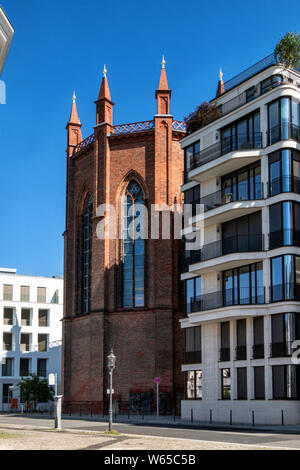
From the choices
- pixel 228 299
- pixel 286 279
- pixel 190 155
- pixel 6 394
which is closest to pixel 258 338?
pixel 228 299

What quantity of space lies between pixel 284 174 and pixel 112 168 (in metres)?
19.2

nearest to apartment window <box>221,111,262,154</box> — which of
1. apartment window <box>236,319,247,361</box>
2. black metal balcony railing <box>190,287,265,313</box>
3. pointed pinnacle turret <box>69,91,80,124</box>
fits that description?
black metal balcony railing <box>190,287,265,313</box>

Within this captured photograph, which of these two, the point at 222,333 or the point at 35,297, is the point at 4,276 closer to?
the point at 35,297

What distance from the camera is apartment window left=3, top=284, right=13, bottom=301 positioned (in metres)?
75.4

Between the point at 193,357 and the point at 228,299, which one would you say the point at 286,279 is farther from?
the point at 193,357

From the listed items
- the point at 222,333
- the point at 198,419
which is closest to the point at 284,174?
the point at 222,333

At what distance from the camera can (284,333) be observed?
115 ft

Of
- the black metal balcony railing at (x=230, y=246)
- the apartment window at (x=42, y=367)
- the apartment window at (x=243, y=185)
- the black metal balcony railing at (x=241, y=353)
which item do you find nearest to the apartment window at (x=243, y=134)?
the apartment window at (x=243, y=185)

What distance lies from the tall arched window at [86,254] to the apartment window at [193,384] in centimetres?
1389

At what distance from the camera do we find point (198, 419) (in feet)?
131

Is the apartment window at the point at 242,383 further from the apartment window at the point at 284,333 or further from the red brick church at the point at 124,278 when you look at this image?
the red brick church at the point at 124,278

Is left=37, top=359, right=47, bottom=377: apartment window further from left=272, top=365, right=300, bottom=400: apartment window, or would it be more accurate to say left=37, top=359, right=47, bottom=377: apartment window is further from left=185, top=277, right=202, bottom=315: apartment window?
left=272, top=365, right=300, bottom=400: apartment window

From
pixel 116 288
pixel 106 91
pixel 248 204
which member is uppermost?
pixel 106 91

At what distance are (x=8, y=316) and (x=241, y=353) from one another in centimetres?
4201
